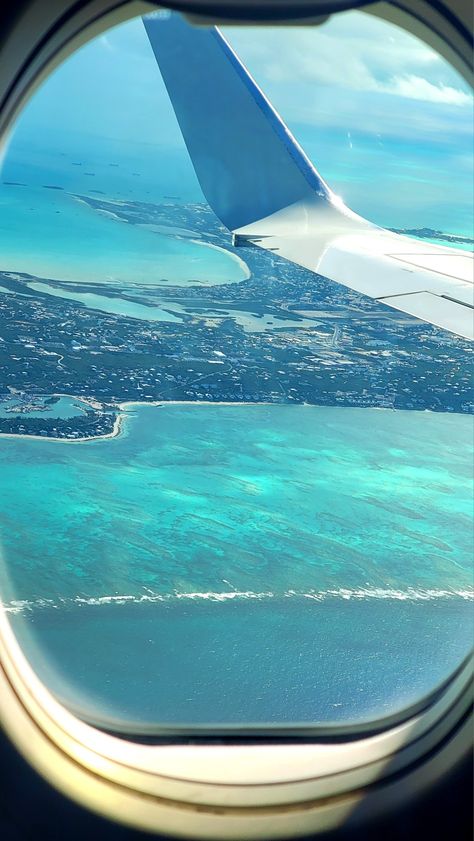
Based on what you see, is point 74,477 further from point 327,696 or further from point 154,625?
point 327,696

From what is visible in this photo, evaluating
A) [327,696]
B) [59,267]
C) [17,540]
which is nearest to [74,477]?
[17,540]

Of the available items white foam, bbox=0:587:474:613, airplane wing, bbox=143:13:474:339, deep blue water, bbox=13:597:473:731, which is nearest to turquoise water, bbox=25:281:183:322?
white foam, bbox=0:587:474:613

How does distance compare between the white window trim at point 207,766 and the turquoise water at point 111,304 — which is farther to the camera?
the turquoise water at point 111,304

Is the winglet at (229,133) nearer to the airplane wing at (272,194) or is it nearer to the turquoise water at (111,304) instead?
the airplane wing at (272,194)

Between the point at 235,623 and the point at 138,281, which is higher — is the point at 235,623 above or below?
below

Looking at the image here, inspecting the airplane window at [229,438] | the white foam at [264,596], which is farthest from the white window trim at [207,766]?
the white foam at [264,596]

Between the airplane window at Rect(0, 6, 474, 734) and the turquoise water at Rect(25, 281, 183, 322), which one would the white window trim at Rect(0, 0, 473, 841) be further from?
the turquoise water at Rect(25, 281, 183, 322)

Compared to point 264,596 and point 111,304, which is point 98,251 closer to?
point 111,304
